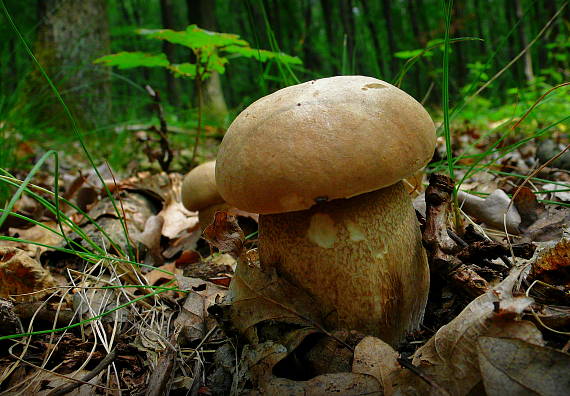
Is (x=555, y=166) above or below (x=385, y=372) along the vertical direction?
below

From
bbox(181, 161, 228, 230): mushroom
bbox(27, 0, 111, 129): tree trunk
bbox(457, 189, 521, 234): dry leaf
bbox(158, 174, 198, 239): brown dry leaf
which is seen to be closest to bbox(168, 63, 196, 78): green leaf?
bbox(158, 174, 198, 239): brown dry leaf

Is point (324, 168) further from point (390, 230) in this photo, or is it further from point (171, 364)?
point (171, 364)

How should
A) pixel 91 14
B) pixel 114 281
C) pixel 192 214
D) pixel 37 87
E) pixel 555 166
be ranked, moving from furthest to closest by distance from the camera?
pixel 91 14
pixel 37 87
pixel 192 214
pixel 555 166
pixel 114 281

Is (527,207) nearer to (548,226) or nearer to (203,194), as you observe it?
(548,226)

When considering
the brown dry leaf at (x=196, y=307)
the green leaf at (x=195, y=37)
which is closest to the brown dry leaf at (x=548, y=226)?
the brown dry leaf at (x=196, y=307)

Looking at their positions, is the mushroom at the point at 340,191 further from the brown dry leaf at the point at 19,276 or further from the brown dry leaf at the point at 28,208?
the brown dry leaf at the point at 28,208

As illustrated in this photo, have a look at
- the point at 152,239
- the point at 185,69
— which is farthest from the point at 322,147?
the point at 185,69

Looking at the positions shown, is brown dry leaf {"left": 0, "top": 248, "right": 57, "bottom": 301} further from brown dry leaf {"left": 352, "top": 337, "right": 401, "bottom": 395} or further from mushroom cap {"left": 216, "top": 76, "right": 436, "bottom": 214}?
brown dry leaf {"left": 352, "top": 337, "right": 401, "bottom": 395}

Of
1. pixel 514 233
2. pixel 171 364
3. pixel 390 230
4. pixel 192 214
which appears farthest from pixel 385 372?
pixel 192 214
